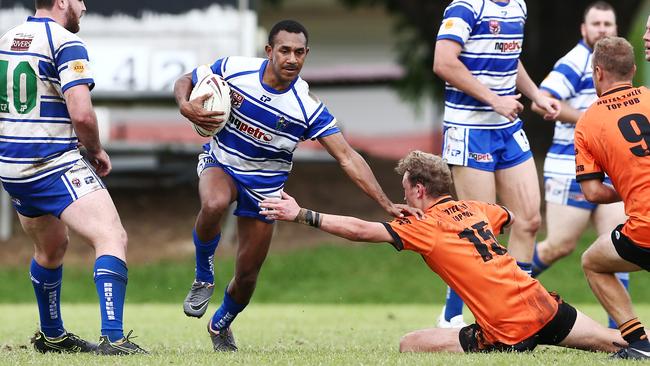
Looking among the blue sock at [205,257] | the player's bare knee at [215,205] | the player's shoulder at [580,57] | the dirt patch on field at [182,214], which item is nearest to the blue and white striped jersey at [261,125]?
the player's bare knee at [215,205]

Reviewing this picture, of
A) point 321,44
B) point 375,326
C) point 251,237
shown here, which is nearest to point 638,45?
point 321,44

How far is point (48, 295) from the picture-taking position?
26.3 ft

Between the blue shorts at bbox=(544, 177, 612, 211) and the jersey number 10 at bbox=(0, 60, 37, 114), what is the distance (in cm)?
517

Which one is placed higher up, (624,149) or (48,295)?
(624,149)

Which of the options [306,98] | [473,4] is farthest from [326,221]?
[473,4]

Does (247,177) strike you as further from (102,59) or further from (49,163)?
(102,59)

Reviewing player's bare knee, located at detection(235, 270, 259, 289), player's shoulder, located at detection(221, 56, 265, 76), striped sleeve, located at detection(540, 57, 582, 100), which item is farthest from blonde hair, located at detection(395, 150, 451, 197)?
striped sleeve, located at detection(540, 57, 582, 100)

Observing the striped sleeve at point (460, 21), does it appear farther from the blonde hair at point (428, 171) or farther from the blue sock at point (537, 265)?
the blue sock at point (537, 265)

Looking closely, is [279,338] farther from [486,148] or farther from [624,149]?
[624,149]

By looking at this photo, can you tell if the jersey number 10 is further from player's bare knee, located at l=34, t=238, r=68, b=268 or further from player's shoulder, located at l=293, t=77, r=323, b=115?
player's shoulder, located at l=293, t=77, r=323, b=115

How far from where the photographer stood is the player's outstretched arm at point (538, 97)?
30.3 ft

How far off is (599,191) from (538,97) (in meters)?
2.28

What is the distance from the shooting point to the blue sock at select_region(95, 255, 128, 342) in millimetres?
7070

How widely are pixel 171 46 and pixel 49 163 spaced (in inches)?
413
